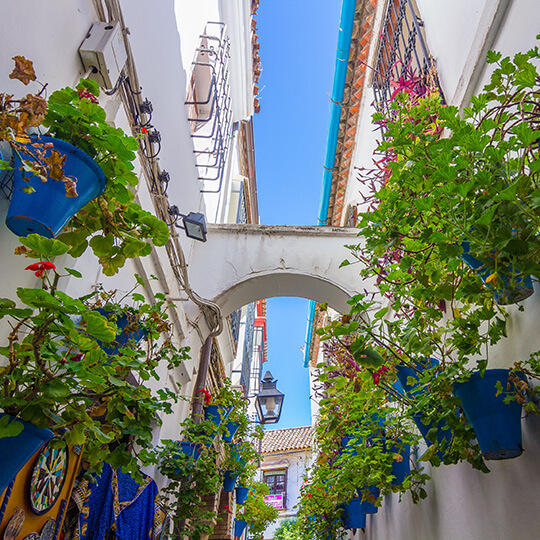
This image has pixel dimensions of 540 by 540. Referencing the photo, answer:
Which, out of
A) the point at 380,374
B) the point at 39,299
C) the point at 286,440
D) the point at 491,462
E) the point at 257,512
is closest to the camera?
the point at 39,299

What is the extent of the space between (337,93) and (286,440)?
53.1ft

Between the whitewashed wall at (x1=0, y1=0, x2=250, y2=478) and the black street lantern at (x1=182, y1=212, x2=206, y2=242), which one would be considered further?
the black street lantern at (x1=182, y1=212, x2=206, y2=242)

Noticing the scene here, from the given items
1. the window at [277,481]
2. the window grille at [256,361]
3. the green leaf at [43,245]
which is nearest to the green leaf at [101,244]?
the green leaf at [43,245]

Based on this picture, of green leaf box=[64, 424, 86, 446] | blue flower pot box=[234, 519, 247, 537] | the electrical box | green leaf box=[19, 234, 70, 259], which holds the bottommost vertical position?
blue flower pot box=[234, 519, 247, 537]

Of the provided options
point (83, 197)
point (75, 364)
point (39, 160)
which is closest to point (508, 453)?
point (75, 364)

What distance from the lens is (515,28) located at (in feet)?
8.02

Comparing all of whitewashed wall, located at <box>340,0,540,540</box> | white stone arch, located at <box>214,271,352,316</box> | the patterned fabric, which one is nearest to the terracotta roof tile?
white stone arch, located at <box>214,271,352,316</box>

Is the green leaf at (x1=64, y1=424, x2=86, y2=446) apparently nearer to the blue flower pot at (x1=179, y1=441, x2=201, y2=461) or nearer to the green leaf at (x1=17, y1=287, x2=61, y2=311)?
the green leaf at (x1=17, y1=287, x2=61, y2=311)

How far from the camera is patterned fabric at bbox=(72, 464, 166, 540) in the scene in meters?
2.43

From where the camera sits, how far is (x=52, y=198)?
141cm

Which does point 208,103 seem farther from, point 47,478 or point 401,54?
point 47,478

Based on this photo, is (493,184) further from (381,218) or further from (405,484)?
(405,484)

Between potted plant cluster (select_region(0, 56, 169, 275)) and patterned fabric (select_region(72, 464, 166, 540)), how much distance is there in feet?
5.14

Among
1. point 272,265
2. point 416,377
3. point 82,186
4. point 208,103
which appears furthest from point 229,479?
point 208,103
